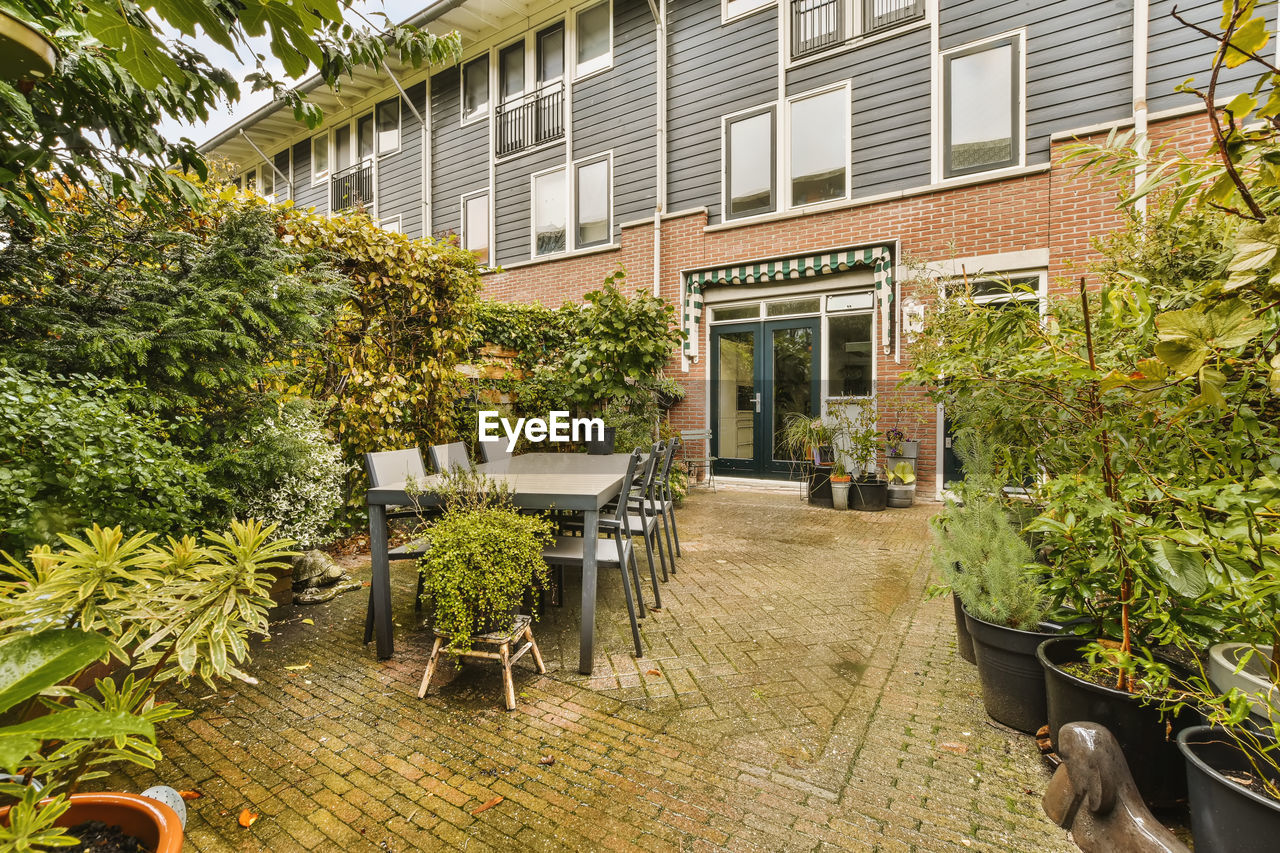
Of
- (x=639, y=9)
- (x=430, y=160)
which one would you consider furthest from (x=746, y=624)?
(x=430, y=160)

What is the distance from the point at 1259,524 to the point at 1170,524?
52cm

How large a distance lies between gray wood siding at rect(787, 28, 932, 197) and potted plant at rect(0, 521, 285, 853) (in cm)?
824

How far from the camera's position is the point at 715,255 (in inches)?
341

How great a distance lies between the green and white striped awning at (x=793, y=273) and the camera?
734cm

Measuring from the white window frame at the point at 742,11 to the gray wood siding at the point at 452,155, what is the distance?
201 inches

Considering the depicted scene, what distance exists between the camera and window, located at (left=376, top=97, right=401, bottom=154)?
507 inches

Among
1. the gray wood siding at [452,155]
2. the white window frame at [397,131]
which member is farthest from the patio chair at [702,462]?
the white window frame at [397,131]

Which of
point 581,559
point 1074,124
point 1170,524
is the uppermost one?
point 1074,124

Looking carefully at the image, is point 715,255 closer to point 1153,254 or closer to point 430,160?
point 1153,254

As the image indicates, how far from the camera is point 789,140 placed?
322 inches

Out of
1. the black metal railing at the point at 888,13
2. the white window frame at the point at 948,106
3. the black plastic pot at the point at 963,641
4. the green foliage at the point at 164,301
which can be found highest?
the black metal railing at the point at 888,13

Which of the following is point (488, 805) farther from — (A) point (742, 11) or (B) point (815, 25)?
(A) point (742, 11)

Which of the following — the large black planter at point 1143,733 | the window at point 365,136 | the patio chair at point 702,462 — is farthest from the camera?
the window at point 365,136

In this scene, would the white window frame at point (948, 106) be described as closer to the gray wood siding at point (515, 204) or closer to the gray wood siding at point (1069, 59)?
the gray wood siding at point (1069, 59)
